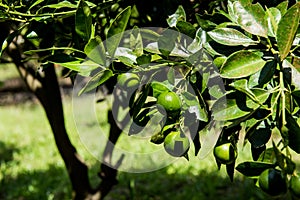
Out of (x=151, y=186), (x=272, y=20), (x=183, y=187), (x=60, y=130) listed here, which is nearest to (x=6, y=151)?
(x=151, y=186)

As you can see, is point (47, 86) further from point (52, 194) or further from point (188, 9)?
point (52, 194)

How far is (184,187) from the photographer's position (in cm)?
336

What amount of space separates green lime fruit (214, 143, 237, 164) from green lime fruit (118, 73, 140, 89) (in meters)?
0.18

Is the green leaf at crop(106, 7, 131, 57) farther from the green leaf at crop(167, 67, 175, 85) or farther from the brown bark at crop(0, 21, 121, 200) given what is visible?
the brown bark at crop(0, 21, 121, 200)

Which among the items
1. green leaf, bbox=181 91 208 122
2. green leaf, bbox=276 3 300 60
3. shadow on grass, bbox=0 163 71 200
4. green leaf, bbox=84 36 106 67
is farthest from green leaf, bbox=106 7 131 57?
shadow on grass, bbox=0 163 71 200

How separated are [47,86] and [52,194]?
1.47 meters

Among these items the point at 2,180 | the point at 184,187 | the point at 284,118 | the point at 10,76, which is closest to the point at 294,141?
the point at 284,118

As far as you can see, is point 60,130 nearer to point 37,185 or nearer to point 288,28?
point 288,28

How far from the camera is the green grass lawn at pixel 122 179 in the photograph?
322 cm

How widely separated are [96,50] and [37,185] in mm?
2953

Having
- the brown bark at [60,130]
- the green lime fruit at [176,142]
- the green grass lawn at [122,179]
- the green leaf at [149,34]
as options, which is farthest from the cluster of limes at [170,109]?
the green grass lawn at [122,179]

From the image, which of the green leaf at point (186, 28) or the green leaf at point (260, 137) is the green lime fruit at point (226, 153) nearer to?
the green leaf at point (260, 137)

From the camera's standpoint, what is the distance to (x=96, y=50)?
32.3 inches

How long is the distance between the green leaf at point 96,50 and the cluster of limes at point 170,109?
0.04 meters
